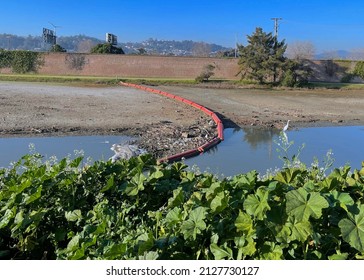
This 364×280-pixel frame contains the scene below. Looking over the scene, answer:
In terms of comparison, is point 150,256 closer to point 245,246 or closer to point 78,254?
point 78,254

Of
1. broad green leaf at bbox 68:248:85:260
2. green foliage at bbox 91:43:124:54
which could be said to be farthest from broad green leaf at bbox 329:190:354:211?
green foliage at bbox 91:43:124:54

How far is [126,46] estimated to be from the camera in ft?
222

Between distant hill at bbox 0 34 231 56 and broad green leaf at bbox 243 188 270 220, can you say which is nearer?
broad green leaf at bbox 243 188 270 220

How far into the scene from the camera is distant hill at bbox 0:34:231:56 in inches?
1965

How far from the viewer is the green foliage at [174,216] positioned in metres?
1.65

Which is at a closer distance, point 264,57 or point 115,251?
point 115,251

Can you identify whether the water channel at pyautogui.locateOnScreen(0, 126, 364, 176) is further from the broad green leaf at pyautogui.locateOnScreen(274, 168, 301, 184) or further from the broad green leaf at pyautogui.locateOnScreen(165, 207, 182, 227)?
the broad green leaf at pyautogui.locateOnScreen(165, 207, 182, 227)

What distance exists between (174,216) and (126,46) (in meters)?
68.2

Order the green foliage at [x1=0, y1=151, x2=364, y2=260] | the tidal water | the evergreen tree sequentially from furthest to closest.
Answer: the evergreen tree < the tidal water < the green foliage at [x1=0, y1=151, x2=364, y2=260]

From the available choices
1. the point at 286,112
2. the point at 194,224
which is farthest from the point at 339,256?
the point at 286,112

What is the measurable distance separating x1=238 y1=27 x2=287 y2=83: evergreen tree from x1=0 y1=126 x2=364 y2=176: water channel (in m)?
19.6

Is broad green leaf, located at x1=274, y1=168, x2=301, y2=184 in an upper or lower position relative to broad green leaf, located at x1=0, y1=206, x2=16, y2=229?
upper

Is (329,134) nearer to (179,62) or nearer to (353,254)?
(353,254)

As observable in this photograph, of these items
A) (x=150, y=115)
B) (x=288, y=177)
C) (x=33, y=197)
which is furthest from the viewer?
(x=150, y=115)
